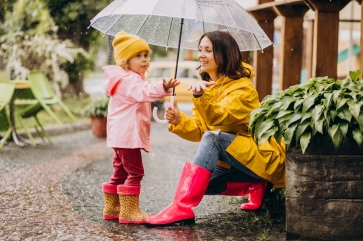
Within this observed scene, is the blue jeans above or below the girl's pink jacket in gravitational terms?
below

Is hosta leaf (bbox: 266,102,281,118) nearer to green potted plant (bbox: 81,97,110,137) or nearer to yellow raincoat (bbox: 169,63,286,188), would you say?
yellow raincoat (bbox: 169,63,286,188)

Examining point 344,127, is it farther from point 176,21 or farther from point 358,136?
point 176,21

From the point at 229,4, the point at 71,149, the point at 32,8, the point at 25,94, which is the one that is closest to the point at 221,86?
the point at 229,4

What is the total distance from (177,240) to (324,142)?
1.13m

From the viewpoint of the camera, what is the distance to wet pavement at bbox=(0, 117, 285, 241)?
409cm

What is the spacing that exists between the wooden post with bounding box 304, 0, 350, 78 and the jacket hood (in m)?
1.60

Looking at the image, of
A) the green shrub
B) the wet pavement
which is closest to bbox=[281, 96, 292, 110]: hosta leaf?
the green shrub

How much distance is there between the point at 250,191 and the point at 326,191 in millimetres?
1074

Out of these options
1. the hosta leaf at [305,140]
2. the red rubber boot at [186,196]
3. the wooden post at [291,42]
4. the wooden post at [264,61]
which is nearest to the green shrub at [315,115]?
the hosta leaf at [305,140]

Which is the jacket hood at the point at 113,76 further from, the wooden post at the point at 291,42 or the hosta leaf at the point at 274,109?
the wooden post at the point at 291,42

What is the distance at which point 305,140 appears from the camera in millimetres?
3576

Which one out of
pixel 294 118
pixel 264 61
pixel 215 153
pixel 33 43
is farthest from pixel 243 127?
pixel 33 43

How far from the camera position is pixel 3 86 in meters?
8.58

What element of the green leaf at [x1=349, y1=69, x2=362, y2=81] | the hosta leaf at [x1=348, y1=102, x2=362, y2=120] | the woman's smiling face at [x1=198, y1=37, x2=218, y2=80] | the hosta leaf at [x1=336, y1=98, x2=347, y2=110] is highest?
the woman's smiling face at [x1=198, y1=37, x2=218, y2=80]
